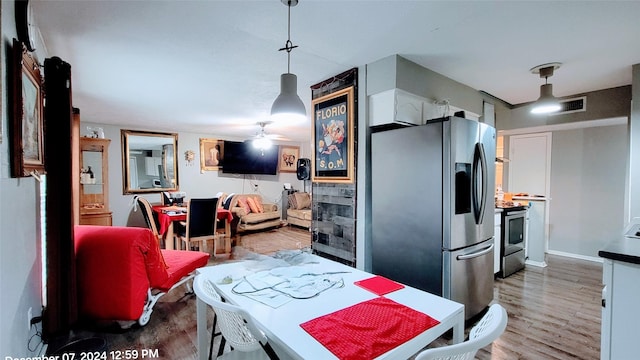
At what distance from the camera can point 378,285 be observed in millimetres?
1518

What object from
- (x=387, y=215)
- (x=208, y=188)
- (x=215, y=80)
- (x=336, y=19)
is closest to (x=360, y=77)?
(x=336, y=19)

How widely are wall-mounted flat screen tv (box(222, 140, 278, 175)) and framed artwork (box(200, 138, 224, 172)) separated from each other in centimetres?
11

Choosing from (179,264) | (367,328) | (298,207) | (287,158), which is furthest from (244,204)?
(367,328)

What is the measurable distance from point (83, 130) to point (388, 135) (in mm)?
5785

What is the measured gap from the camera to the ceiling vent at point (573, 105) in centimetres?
361

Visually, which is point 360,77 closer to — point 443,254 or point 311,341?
point 443,254

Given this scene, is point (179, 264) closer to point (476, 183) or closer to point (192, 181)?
point (476, 183)

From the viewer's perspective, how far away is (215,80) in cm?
308

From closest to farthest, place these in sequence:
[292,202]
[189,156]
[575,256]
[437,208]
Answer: [437,208], [575,256], [189,156], [292,202]

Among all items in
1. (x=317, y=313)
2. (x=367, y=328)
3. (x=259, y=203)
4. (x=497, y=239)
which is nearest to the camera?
(x=367, y=328)

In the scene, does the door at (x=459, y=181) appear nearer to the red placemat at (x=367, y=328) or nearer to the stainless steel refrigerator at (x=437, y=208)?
the stainless steel refrigerator at (x=437, y=208)

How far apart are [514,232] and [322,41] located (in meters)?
3.35

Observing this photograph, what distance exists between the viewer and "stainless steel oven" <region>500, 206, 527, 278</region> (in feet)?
11.5

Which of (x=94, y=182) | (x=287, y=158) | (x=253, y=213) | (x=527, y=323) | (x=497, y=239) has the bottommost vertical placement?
(x=527, y=323)
